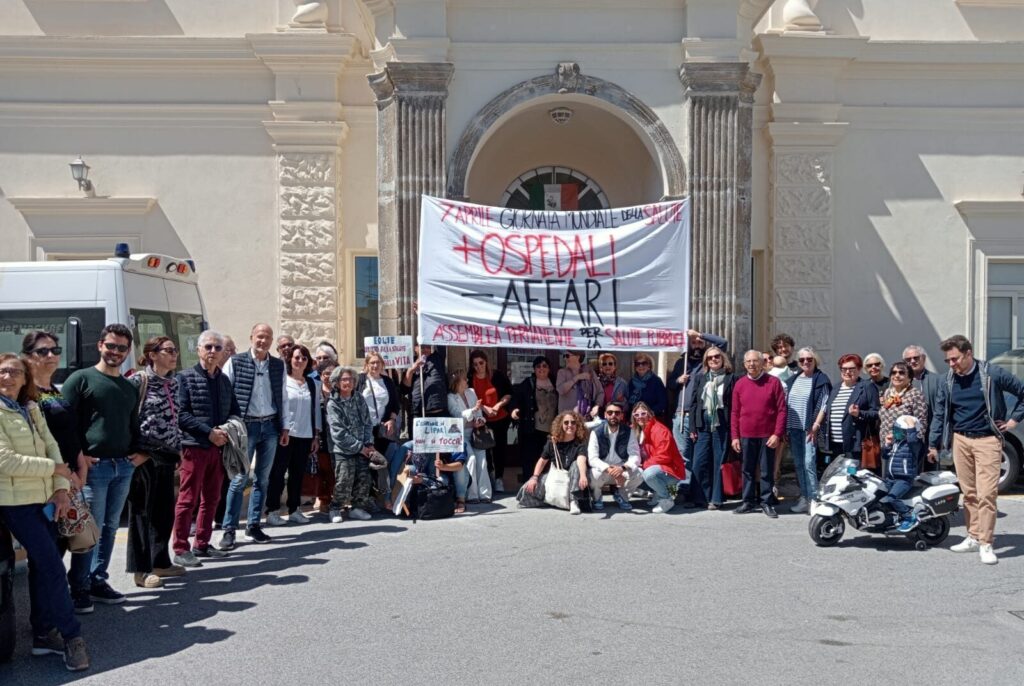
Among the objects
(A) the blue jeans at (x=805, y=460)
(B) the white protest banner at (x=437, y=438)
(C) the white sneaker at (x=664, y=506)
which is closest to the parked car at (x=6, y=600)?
(B) the white protest banner at (x=437, y=438)

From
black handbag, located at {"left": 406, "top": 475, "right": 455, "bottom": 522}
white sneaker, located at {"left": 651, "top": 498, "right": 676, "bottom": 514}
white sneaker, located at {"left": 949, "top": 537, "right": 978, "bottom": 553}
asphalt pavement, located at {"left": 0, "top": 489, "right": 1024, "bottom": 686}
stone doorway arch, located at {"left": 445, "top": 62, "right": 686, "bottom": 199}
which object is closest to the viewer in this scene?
asphalt pavement, located at {"left": 0, "top": 489, "right": 1024, "bottom": 686}

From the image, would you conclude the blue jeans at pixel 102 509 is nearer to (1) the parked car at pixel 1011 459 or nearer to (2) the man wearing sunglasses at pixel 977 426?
(2) the man wearing sunglasses at pixel 977 426

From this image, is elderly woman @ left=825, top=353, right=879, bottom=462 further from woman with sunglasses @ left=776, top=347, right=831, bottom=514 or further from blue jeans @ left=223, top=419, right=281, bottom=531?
blue jeans @ left=223, top=419, right=281, bottom=531

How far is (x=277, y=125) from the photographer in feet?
47.0

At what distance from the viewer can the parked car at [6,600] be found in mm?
5695

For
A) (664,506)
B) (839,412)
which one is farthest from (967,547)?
(664,506)

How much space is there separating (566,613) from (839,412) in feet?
15.9

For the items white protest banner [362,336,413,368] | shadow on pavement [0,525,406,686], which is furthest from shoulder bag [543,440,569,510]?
shadow on pavement [0,525,406,686]

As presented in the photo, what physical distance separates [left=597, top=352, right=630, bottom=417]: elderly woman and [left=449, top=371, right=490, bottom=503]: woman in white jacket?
4.89 feet

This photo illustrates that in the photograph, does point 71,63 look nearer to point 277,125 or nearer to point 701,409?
point 277,125

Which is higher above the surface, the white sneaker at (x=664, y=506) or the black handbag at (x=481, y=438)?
the black handbag at (x=481, y=438)

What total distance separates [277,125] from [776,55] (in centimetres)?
745

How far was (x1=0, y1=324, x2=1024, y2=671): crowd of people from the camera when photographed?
22.3 ft

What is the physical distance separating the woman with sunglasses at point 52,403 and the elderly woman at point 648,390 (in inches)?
256
